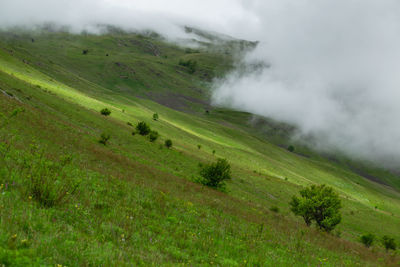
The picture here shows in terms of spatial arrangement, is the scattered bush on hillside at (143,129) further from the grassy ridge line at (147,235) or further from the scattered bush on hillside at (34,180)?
the scattered bush on hillside at (34,180)

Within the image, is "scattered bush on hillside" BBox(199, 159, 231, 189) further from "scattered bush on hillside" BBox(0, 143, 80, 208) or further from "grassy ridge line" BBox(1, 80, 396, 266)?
"scattered bush on hillside" BBox(0, 143, 80, 208)

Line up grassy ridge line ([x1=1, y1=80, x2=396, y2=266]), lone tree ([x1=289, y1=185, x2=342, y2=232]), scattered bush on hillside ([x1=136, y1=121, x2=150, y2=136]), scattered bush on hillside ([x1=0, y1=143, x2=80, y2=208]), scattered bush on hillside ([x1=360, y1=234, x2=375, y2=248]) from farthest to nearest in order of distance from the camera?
1. scattered bush on hillside ([x1=136, y1=121, x2=150, y2=136])
2. scattered bush on hillside ([x1=360, y1=234, x2=375, y2=248])
3. lone tree ([x1=289, y1=185, x2=342, y2=232])
4. scattered bush on hillside ([x1=0, y1=143, x2=80, y2=208])
5. grassy ridge line ([x1=1, y1=80, x2=396, y2=266])

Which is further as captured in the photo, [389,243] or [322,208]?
[389,243]

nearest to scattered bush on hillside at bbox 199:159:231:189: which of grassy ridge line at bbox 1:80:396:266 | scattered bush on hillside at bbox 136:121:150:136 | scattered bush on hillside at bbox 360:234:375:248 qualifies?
grassy ridge line at bbox 1:80:396:266

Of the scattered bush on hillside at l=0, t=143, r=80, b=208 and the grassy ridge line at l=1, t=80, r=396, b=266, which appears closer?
the grassy ridge line at l=1, t=80, r=396, b=266

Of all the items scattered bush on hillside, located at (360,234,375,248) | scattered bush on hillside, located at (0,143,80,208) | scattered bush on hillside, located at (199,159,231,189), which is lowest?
scattered bush on hillside, located at (360,234,375,248)

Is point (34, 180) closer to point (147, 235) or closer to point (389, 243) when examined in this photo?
point (147, 235)

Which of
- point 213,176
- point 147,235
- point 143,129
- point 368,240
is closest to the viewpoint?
point 147,235

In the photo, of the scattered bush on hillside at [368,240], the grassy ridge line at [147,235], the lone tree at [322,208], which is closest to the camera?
the grassy ridge line at [147,235]

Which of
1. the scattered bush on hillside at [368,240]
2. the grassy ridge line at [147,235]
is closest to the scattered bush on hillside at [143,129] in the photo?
the grassy ridge line at [147,235]

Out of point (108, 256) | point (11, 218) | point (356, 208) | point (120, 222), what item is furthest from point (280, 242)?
point (356, 208)

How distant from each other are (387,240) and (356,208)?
28693mm

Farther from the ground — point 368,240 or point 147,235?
point 147,235

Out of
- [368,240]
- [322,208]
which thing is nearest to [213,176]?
[322,208]
